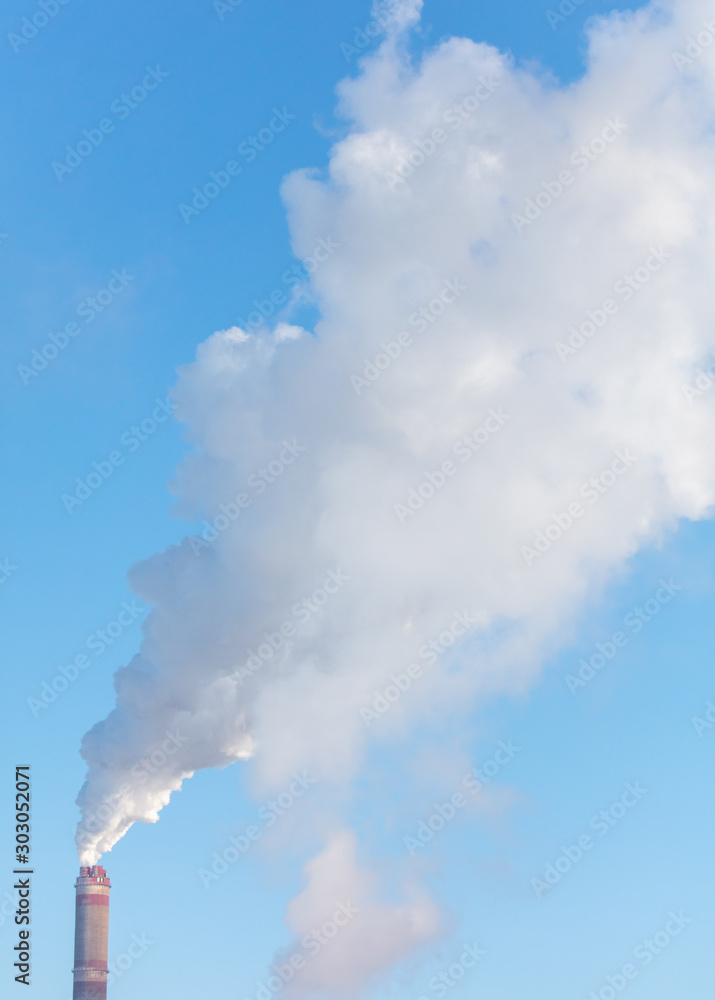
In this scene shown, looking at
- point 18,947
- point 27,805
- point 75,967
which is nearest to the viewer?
point 27,805

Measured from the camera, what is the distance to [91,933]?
120750mm

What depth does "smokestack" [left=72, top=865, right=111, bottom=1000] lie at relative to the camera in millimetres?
117688

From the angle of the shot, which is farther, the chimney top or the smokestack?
the chimney top

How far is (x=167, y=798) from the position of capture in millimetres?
120438

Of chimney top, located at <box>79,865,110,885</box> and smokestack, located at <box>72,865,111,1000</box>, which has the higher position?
chimney top, located at <box>79,865,110,885</box>

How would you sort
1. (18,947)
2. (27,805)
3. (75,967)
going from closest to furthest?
(27,805) → (18,947) → (75,967)

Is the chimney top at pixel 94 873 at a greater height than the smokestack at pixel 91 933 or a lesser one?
greater

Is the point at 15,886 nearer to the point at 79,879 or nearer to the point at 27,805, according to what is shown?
the point at 27,805

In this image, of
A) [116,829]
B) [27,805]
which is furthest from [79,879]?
[27,805]

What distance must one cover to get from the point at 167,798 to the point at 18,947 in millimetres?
25264

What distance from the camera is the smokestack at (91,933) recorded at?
11769 cm

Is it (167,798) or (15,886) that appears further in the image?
(167,798)

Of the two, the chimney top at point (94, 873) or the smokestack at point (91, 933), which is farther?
the chimney top at point (94, 873)

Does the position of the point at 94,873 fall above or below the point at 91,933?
above
